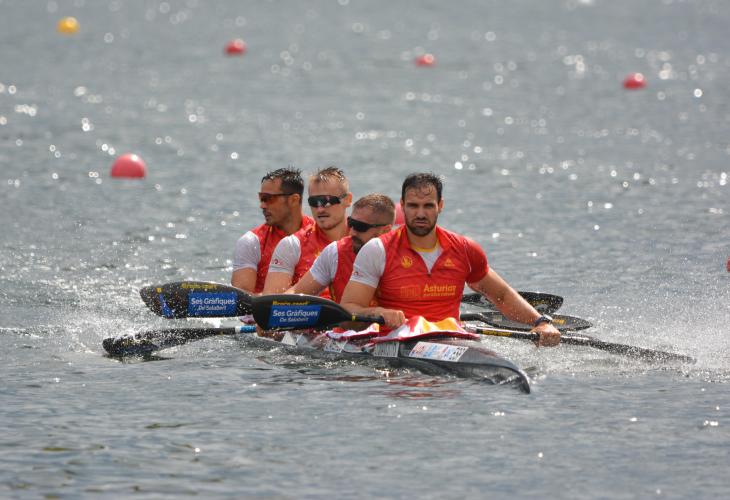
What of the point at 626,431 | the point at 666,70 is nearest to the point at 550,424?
the point at 626,431

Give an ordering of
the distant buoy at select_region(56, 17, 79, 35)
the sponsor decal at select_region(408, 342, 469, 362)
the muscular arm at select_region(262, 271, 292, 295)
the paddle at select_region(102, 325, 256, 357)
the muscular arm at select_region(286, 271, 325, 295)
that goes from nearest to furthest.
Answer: the sponsor decal at select_region(408, 342, 469, 362) < the muscular arm at select_region(286, 271, 325, 295) < the muscular arm at select_region(262, 271, 292, 295) < the paddle at select_region(102, 325, 256, 357) < the distant buoy at select_region(56, 17, 79, 35)

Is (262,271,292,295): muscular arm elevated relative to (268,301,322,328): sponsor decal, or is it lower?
elevated

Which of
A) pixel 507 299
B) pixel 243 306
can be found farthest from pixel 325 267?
pixel 507 299

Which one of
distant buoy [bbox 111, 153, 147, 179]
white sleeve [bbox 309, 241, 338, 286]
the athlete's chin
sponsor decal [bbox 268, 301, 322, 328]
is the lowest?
sponsor decal [bbox 268, 301, 322, 328]

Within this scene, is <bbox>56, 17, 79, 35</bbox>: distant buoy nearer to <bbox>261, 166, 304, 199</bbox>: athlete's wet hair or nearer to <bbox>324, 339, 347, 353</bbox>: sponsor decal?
<bbox>261, 166, 304, 199</bbox>: athlete's wet hair

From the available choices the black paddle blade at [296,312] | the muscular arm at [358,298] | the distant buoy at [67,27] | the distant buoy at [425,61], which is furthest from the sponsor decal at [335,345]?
the distant buoy at [67,27]

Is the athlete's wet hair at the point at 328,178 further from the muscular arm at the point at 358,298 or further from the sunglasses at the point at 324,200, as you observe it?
the muscular arm at the point at 358,298

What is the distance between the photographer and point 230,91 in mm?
33031

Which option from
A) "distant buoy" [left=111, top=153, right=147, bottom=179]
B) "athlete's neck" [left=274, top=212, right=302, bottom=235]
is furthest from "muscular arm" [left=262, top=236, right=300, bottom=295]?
"distant buoy" [left=111, top=153, right=147, bottom=179]

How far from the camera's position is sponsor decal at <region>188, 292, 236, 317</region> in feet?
37.9

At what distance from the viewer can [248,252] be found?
12.1 metres

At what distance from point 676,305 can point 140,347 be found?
573 cm

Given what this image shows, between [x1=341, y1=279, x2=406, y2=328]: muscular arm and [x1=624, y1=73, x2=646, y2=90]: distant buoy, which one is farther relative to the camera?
[x1=624, y1=73, x2=646, y2=90]: distant buoy

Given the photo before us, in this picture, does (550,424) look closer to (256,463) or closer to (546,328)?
(546,328)
